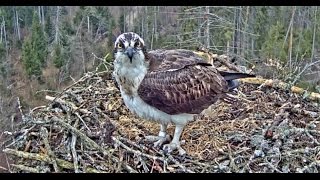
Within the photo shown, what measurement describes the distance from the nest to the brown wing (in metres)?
0.18

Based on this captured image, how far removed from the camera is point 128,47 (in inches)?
122

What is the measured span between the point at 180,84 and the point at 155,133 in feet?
2.02

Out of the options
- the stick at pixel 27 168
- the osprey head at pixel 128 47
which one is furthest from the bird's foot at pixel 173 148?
the stick at pixel 27 168

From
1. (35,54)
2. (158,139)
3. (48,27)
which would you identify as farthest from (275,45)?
(158,139)

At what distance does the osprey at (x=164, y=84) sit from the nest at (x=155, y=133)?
169mm

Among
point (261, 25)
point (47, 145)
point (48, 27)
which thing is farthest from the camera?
point (48, 27)

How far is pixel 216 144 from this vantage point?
363 cm

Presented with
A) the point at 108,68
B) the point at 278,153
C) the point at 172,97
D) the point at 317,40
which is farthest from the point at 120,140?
the point at 317,40

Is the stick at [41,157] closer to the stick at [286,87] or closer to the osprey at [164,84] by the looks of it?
the osprey at [164,84]

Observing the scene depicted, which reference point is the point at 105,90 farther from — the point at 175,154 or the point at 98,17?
the point at 98,17

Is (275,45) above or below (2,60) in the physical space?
above

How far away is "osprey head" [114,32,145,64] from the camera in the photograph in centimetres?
310

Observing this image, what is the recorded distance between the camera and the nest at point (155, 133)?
330 centimetres

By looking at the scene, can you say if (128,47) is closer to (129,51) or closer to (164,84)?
(129,51)
